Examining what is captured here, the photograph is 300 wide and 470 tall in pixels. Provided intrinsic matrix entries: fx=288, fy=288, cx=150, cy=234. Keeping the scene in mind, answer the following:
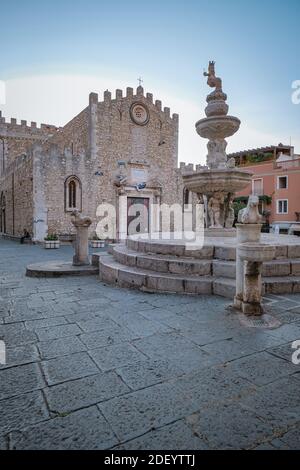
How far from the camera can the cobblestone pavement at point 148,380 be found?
162cm

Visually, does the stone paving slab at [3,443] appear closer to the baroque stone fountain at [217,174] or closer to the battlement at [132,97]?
the baroque stone fountain at [217,174]

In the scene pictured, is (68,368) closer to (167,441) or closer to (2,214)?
(167,441)

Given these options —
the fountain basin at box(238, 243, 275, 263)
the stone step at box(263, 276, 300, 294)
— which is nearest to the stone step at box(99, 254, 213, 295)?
the stone step at box(263, 276, 300, 294)

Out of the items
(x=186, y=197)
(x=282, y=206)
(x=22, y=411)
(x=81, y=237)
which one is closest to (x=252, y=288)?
(x=22, y=411)

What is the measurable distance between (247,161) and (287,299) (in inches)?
1275

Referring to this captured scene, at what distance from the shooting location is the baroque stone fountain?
6.59 metres

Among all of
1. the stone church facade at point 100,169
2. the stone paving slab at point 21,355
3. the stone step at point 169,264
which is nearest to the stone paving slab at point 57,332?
the stone paving slab at point 21,355

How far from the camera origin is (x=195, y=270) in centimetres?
499

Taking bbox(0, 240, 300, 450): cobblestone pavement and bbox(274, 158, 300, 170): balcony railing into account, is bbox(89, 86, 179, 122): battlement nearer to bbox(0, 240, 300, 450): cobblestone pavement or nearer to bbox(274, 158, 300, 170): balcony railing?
bbox(274, 158, 300, 170): balcony railing

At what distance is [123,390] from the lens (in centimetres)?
205

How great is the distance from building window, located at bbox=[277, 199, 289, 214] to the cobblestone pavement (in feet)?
87.1

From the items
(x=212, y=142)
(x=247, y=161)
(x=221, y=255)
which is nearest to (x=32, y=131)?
(x=247, y=161)

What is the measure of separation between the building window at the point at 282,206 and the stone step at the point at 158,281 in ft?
85.1
